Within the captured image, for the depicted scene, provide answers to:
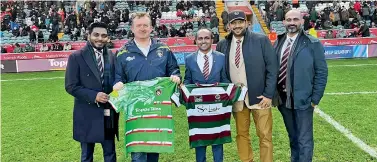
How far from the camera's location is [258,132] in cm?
492

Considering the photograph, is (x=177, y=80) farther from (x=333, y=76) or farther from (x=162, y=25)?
(x=162, y=25)

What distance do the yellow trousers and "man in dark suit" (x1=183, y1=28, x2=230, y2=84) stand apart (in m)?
0.51

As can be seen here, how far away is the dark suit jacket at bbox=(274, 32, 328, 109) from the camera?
4.68 m

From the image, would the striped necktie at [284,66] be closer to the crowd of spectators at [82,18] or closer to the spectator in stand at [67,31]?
the crowd of spectators at [82,18]

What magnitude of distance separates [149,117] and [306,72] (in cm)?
180

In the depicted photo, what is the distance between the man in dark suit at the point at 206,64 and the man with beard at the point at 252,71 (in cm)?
19

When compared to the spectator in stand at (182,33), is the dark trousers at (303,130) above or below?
below

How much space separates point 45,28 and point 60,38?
2.13m

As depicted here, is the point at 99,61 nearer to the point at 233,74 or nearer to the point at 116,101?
the point at 116,101

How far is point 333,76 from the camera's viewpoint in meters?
13.3

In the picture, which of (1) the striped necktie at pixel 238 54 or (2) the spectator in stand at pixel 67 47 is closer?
(1) the striped necktie at pixel 238 54

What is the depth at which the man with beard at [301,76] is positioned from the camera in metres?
4.69

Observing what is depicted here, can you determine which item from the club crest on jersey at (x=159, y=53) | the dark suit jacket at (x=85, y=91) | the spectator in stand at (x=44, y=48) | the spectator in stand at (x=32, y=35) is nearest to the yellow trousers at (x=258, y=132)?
the club crest on jersey at (x=159, y=53)

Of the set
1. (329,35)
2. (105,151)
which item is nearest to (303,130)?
(105,151)
